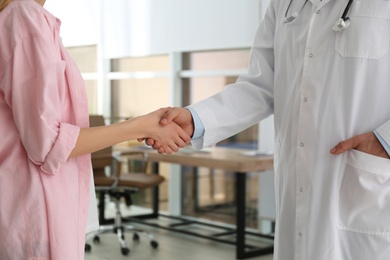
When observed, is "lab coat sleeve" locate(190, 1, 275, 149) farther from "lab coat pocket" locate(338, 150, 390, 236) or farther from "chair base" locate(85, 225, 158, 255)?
"chair base" locate(85, 225, 158, 255)

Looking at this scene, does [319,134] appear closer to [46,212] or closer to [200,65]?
[46,212]

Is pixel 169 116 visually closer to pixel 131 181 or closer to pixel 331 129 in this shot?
pixel 331 129

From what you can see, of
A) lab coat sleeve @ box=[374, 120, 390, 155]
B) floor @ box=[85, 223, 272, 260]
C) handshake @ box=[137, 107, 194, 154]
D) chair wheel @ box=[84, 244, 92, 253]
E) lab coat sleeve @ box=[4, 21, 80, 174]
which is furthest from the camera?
chair wheel @ box=[84, 244, 92, 253]

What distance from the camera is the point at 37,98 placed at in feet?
5.04

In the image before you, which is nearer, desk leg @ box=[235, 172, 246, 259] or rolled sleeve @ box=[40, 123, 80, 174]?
rolled sleeve @ box=[40, 123, 80, 174]

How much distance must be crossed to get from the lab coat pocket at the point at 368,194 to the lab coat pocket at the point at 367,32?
0.90 feet

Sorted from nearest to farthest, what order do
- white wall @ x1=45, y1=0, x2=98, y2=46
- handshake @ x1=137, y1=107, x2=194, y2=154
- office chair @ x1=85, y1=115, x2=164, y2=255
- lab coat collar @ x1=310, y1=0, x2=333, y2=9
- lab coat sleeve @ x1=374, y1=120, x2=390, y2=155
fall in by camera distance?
lab coat sleeve @ x1=374, y1=120, x2=390, y2=155 < lab coat collar @ x1=310, y1=0, x2=333, y2=9 < handshake @ x1=137, y1=107, x2=194, y2=154 < office chair @ x1=85, y1=115, x2=164, y2=255 < white wall @ x1=45, y1=0, x2=98, y2=46

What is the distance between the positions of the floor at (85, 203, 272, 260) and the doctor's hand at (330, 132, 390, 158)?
3.66m

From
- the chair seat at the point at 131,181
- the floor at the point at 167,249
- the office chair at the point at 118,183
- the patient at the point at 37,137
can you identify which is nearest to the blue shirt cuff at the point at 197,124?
the patient at the point at 37,137

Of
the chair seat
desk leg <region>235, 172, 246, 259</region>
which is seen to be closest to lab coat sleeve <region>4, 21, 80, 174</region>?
desk leg <region>235, 172, 246, 259</region>

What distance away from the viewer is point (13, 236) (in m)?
1.58

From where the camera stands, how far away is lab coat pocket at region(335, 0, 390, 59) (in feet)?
5.60

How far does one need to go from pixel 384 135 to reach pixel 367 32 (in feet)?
0.95

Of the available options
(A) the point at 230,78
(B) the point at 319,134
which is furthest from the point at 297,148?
(A) the point at 230,78
